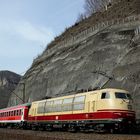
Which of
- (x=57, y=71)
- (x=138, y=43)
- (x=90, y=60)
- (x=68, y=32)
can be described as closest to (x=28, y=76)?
(x=68, y=32)

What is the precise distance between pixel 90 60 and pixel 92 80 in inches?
214

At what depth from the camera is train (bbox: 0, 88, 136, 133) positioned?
27641 mm

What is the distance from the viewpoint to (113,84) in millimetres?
40875

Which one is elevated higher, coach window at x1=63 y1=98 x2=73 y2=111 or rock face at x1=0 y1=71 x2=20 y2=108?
rock face at x1=0 y1=71 x2=20 y2=108

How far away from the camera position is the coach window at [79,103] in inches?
1244

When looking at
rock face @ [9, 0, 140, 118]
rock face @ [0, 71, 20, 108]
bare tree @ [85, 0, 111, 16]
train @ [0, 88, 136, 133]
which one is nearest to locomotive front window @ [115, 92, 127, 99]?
train @ [0, 88, 136, 133]

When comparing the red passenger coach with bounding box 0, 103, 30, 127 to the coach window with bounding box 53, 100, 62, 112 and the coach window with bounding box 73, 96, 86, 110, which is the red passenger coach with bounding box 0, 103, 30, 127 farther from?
the coach window with bounding box 73, 96, 86, 110

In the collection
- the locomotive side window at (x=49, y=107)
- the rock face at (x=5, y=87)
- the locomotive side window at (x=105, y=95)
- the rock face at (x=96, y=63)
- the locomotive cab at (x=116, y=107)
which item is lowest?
the locomotive cab at (x=116, y=107)

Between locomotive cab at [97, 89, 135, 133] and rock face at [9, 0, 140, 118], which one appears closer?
locomotive cab at [97, 89, 135, 133]

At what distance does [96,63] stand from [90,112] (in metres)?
19.2

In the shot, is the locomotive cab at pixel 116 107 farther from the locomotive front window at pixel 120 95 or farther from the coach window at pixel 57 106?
the coach window at pixel 57 106

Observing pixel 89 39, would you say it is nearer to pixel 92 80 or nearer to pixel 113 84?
pixel 92 80

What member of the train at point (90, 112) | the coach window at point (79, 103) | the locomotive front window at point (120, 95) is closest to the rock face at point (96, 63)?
the train at point (90, 112)

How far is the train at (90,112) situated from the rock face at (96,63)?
2343 millimetres
